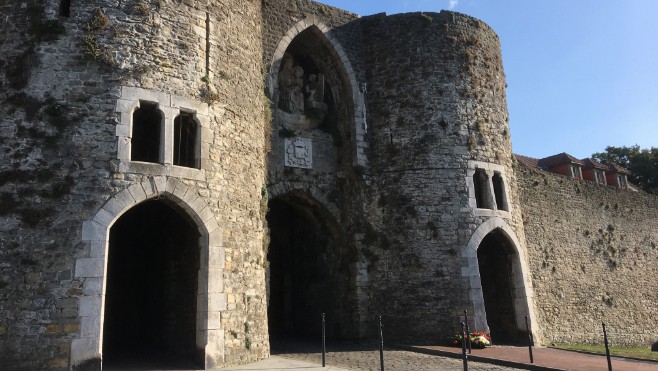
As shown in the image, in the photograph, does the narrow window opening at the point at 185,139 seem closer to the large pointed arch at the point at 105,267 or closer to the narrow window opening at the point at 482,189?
the large pointed arch at the point at 105,267

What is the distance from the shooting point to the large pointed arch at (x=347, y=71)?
1598 centimetres

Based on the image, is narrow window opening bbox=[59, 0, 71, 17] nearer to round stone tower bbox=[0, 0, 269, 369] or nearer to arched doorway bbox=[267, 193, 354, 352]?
round stone tower bbox=[0, 0, 269, 369]

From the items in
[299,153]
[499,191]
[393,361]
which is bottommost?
[393,361]

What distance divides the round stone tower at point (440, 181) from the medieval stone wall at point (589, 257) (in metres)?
3.10

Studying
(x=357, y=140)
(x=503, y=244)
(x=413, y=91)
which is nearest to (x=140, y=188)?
(x=357, y=140)

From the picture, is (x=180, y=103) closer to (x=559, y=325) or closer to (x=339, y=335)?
(x=339, y=335)

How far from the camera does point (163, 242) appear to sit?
41.7 feet

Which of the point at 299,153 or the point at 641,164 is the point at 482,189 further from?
the point at 641,164

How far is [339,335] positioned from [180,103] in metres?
8.00

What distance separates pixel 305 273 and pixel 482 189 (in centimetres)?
579

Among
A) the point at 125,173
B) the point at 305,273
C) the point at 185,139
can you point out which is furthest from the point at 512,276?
the point at 125,173

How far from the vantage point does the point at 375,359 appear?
468 inches

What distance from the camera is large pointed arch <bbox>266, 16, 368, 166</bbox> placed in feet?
52.4

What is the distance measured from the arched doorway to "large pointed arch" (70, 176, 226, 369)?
4.72m
